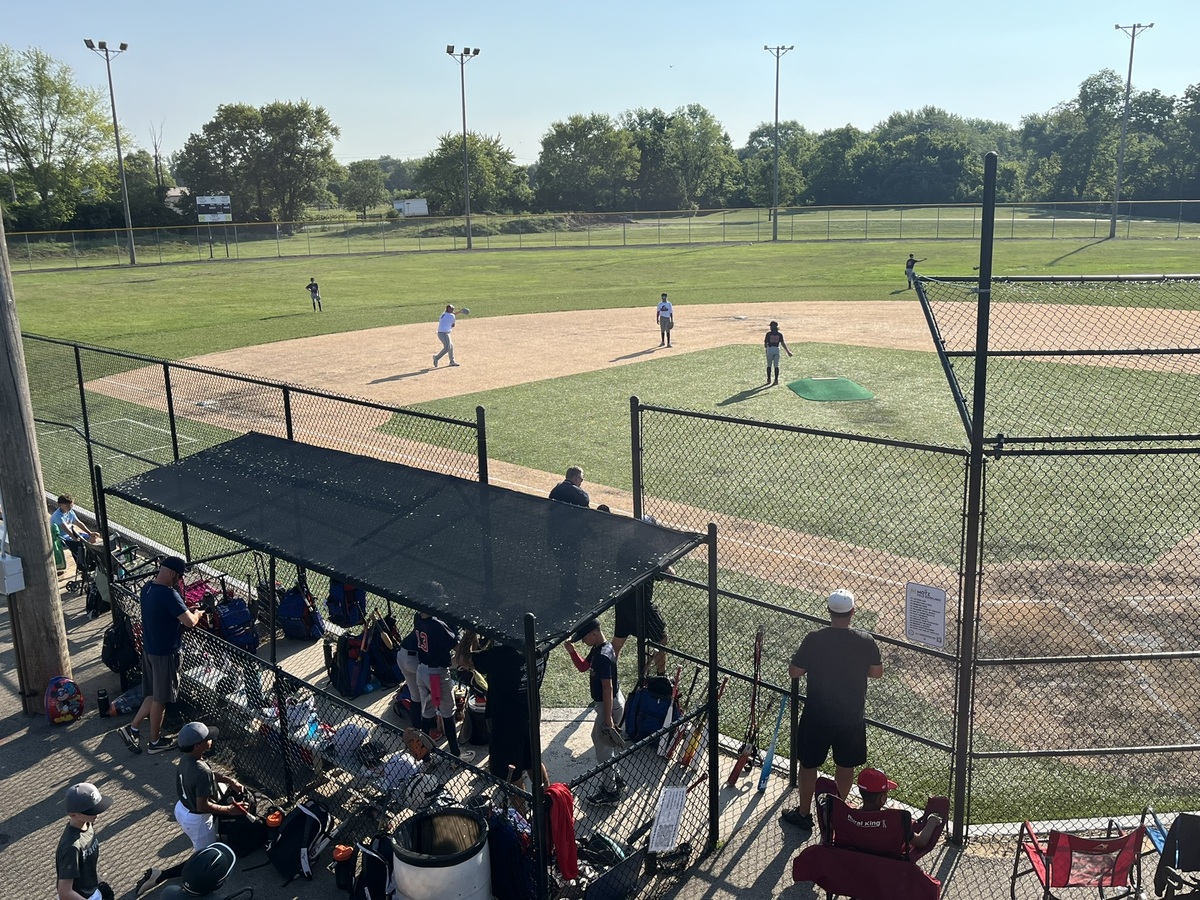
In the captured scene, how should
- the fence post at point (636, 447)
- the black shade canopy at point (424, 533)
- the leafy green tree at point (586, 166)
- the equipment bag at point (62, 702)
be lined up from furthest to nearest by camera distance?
the leafy green tree at point (586, 166) → the equipment bag at point (62, 702) → the fence post at point (636, 447) → the black shade canopy at point (424, 533)

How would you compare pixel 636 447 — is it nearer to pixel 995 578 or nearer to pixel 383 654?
pixel 383 654

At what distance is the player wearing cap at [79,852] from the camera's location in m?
5.81

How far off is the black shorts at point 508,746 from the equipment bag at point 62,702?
4.46 m

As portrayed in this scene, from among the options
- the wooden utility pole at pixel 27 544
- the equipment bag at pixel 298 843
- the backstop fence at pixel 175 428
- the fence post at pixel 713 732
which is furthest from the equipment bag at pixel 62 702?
the fence post at pixel 713 732

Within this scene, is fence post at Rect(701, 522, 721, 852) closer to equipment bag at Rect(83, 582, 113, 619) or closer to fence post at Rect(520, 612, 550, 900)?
fence post at Rect(520, 612, 550, 900)

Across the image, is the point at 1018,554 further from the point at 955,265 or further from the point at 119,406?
the point at 955,265

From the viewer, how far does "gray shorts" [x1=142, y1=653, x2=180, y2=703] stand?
331 inches

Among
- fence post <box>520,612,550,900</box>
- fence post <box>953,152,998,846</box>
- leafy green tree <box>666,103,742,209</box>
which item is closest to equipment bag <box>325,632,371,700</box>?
fence post <box>520,612,550,900</box>

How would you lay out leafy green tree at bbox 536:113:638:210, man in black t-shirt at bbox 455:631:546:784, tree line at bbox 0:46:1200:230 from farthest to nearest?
leafy green tree at bbox 536:113:638:210 < tree line at bbox 0:46:1200:230 < man in black t-shirt at bbox 455:631:546:784

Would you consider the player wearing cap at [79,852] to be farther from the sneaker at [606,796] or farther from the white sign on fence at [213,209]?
the white sign on fence at [213,209]

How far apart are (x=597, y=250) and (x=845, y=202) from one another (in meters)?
39.6

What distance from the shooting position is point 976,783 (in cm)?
762

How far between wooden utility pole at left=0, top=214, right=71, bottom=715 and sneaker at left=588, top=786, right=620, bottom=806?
5.49 metres

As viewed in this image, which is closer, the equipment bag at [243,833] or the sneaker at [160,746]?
the equipment bag at [243,833]
